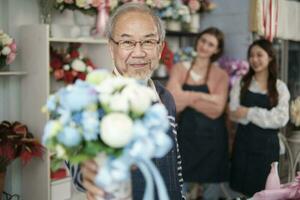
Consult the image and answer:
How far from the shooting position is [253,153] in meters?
3.10

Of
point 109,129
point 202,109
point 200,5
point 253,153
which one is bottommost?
point 253,153

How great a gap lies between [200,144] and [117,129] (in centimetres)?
258

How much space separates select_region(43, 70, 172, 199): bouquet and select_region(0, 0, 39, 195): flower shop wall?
82.6 inches

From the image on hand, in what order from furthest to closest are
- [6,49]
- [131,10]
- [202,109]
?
[202,109] < [6,49] < [131,10]

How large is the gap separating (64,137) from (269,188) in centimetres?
110

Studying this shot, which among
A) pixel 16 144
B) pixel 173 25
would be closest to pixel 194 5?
pixel 173 25

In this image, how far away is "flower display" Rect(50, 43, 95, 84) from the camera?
2.73 m

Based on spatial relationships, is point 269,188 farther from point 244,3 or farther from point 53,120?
point 244,3

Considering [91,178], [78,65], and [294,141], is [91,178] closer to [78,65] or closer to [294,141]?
[78,65]

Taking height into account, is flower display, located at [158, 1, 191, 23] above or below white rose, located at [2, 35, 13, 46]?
above

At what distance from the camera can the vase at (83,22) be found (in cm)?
296

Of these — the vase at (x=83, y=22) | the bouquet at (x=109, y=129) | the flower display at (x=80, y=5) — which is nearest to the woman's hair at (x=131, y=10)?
the bouquet at (x=109, y=129)

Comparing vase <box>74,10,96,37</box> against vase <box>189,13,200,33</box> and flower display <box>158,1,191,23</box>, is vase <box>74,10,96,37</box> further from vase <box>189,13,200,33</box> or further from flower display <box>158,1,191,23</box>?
vase <box>189,13,200,33</box>

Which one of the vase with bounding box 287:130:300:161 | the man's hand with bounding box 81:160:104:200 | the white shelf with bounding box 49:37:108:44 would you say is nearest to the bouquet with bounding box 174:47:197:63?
the white shelf with bounding box 49:37:108:44
